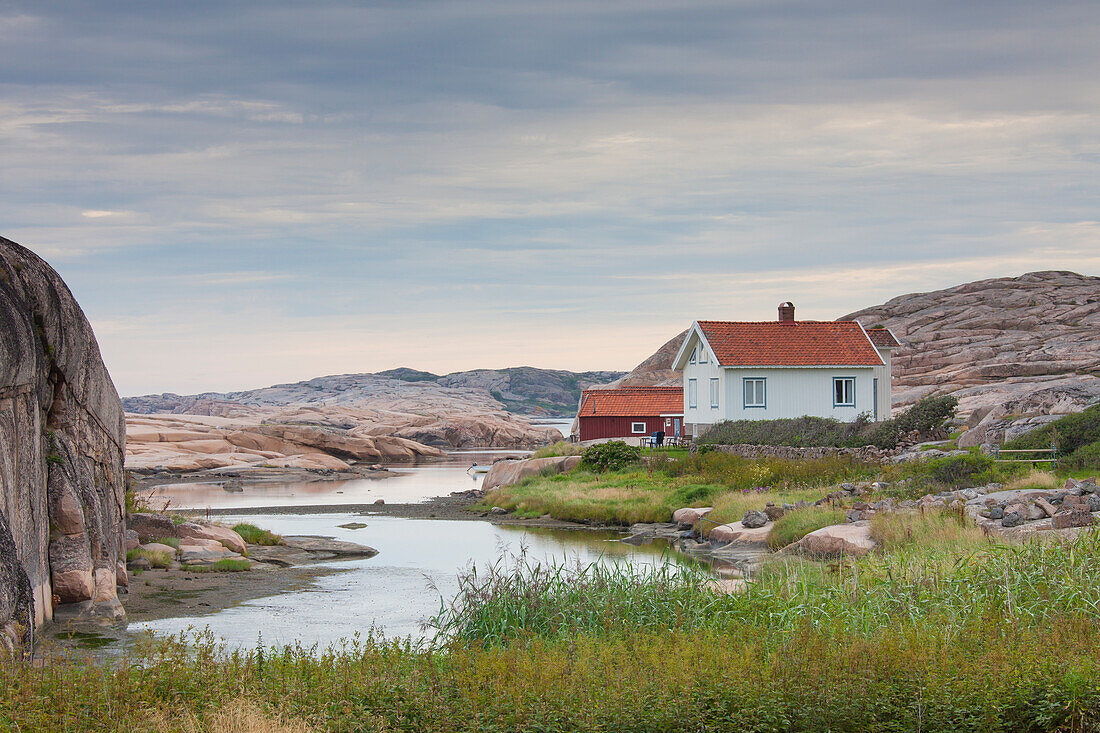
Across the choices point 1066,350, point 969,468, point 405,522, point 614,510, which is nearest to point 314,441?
point 405,522

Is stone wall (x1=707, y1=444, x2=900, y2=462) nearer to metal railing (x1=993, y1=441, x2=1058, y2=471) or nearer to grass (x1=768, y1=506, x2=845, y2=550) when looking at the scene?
metal railing (x1=993, y1=441, x2=1058, y2=471)

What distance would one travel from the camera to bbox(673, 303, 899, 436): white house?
4253cm

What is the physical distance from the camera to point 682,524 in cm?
2908

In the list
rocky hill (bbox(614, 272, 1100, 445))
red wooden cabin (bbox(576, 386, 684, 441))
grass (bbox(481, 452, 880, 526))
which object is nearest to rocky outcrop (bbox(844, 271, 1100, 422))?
rocky hill (bbox(614, 272, 1100, 445))

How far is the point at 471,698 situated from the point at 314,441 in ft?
231

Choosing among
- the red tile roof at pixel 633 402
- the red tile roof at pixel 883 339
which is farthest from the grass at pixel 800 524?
the red tile roof at pixel 633 402

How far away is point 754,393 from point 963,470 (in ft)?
64.8

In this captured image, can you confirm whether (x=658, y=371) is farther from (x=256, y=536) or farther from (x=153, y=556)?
(x=153, y=556)

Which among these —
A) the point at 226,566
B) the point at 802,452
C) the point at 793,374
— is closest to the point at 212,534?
the point at 226,566

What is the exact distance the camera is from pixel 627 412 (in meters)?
58.9

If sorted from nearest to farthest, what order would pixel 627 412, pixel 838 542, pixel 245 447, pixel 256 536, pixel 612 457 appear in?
pixel 838 542 < pixel 256 536 < pixel 612 457 < pixel 627 412 < pixel 245 447

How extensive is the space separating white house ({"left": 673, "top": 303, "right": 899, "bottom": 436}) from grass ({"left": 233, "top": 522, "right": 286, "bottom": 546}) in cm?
2132

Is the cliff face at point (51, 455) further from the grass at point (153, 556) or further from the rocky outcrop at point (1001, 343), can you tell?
the rocky outcrop at point (1001, 343)

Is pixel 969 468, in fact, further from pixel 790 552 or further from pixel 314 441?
pixel 314 441
